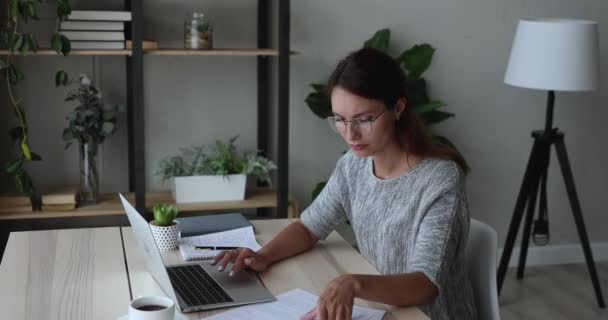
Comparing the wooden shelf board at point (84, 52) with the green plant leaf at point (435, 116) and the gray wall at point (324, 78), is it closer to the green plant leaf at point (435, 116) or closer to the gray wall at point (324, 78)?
the gray wall at point (324, 78)

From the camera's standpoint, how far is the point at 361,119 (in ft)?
6.14

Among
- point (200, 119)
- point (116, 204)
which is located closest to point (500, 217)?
point (200, 119)

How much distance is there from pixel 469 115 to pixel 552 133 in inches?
19.0

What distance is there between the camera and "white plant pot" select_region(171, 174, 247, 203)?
10.6 feet

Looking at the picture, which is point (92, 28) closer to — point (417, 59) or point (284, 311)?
point (417, 59)

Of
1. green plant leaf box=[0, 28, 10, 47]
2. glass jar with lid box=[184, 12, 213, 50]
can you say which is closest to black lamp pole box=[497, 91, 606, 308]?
glass jar with lid box=[184, 12, 213, 50]

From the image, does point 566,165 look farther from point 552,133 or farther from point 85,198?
point 85,198

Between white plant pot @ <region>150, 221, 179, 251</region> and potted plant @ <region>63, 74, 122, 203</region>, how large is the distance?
125cm

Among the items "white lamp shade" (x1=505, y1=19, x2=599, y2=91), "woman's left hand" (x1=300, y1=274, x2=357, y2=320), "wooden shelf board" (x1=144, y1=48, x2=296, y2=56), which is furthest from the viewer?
"white lamp shade" (x1=505, y1=19, x2=599, y2=91)

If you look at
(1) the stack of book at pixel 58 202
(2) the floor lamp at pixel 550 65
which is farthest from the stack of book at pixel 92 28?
(2) the floor lamp at pixel 550 65

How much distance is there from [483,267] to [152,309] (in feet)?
2.78

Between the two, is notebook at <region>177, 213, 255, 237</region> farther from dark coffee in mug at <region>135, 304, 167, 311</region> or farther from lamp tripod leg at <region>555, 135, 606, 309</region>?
lamp tripod leg at <region>555, 135, 606, 309</region>

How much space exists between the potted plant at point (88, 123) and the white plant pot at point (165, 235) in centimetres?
125

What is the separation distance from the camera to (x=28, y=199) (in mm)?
3139
